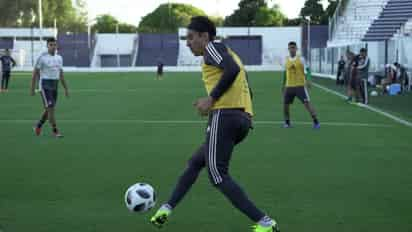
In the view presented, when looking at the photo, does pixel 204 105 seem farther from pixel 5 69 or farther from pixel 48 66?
pixel 5 69

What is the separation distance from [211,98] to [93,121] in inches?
481

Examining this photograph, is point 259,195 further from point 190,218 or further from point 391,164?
point 391,164

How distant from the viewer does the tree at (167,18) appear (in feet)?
400

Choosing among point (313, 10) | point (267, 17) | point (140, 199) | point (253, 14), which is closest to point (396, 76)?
point (140, 199)

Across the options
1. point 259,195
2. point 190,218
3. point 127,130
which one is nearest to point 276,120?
point 127,130

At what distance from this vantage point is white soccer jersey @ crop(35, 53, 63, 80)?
46.8 ft

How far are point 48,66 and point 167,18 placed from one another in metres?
111

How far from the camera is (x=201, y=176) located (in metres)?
9.68

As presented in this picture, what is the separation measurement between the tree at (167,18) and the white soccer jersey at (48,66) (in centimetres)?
10592

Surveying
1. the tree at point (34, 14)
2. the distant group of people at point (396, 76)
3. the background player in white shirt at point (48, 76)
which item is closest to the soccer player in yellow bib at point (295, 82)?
the background player in white shirt at point (48, 76)

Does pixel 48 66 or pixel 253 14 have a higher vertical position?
pixel 253 14

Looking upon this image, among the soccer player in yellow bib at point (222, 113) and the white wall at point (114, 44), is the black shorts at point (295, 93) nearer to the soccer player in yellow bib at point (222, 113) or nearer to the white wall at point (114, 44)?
the soccer player in yellow bib at point (222, 113)

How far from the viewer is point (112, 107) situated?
74.2 feet

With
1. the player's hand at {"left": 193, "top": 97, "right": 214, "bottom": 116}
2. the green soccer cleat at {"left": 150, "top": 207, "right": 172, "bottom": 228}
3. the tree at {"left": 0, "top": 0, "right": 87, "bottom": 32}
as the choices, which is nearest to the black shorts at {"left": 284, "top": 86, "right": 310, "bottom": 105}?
the green soccer cleat at {"left": 150, "top": 207, "right": 172, "bottom": 228}
